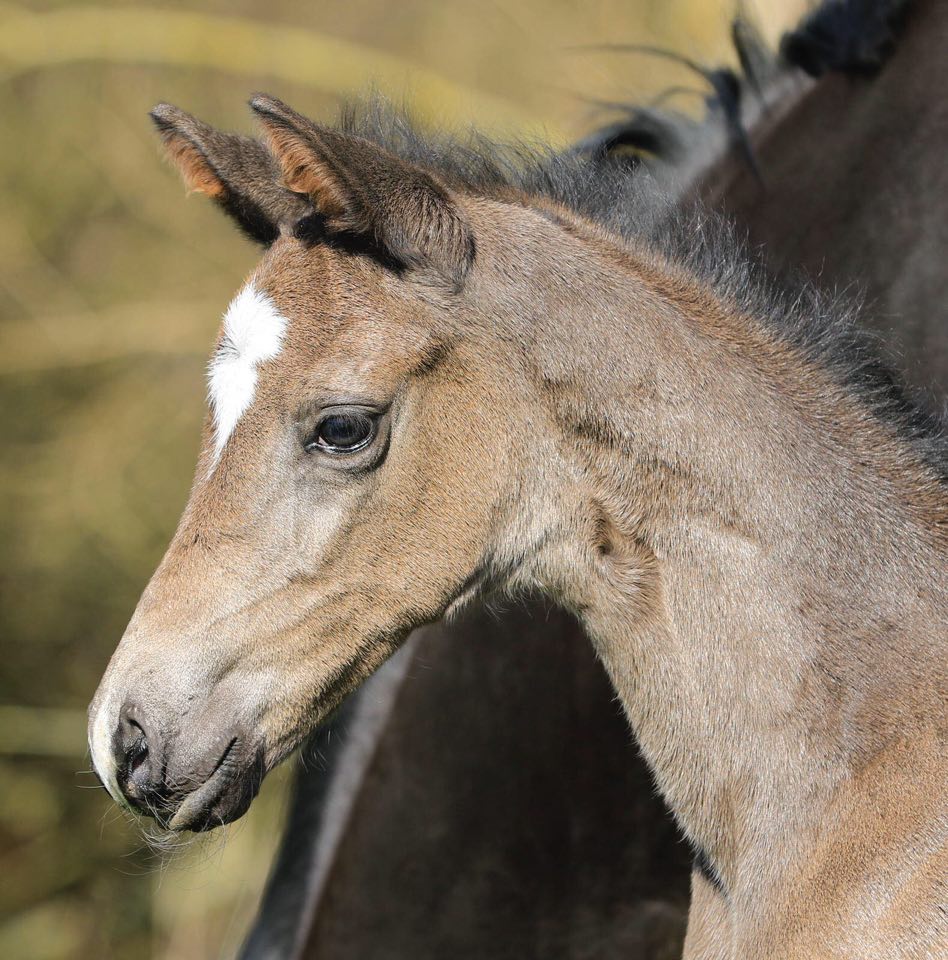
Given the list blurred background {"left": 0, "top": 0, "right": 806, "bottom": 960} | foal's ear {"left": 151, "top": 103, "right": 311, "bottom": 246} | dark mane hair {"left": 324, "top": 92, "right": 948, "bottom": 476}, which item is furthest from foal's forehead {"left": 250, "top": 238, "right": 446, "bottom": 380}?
blurred background {"left": 0, "top": 0, "right": 806, "bottom": 960}

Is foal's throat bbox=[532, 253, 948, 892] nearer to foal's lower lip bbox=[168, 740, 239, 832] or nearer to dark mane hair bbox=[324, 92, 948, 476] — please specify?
dark mane hair bbox=[324, 92, 948, 476]

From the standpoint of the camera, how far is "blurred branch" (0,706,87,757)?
18.9 ft

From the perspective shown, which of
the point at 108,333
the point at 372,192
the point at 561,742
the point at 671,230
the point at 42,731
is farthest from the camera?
the point at 42,731

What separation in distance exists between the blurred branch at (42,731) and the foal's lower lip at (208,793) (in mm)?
4259

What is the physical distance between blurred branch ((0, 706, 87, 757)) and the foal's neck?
15.0 feet

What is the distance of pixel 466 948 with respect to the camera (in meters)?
2.66

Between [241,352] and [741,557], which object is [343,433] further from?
[741,557]

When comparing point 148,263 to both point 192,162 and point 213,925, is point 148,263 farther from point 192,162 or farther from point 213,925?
point 192,162

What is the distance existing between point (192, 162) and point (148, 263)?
155 inches

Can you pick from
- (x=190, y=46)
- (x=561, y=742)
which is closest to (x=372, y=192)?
(x=561, y=742)

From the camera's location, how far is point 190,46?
5.51 metres

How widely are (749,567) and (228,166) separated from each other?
3.51 ft

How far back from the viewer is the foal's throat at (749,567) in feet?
5.85

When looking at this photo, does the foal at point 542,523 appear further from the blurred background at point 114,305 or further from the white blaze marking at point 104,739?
the blurred background at point 114,305
